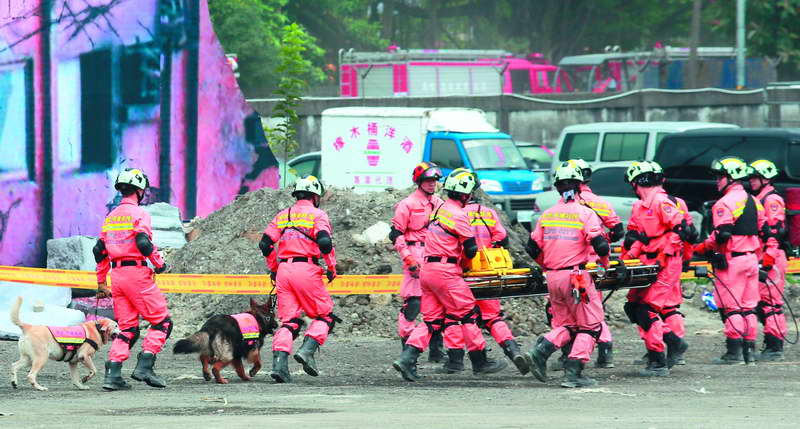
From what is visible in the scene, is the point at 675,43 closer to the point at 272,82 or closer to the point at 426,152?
the point at 272,82

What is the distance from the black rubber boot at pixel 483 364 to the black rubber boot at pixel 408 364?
Result: 0.68m

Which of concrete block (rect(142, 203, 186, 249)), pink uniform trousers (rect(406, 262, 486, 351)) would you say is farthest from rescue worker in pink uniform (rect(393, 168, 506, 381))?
concrete block (rect(142, 203, 186, 249))

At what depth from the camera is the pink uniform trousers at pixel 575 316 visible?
1177 cm

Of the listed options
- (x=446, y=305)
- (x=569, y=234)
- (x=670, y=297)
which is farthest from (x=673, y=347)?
(x=446, y=305)

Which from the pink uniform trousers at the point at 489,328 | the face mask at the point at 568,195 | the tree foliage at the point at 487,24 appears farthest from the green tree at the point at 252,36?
the face mask at the point at 568,195

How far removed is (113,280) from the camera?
1187cm

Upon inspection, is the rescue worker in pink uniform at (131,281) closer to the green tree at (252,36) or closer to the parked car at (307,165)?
the parked car at (307,165)

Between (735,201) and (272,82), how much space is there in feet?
124

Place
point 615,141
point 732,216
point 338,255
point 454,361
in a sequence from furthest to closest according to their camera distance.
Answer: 1. point 615,141
2. point 338,255
3. point 732,216
4. point 454,361

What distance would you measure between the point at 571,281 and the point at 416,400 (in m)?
1.85

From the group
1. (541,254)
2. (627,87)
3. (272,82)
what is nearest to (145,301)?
(541,254)

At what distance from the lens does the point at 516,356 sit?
476 inches

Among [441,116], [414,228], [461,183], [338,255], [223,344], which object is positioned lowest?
[223,344]

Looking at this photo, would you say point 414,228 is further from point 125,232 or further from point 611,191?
point 611,191
